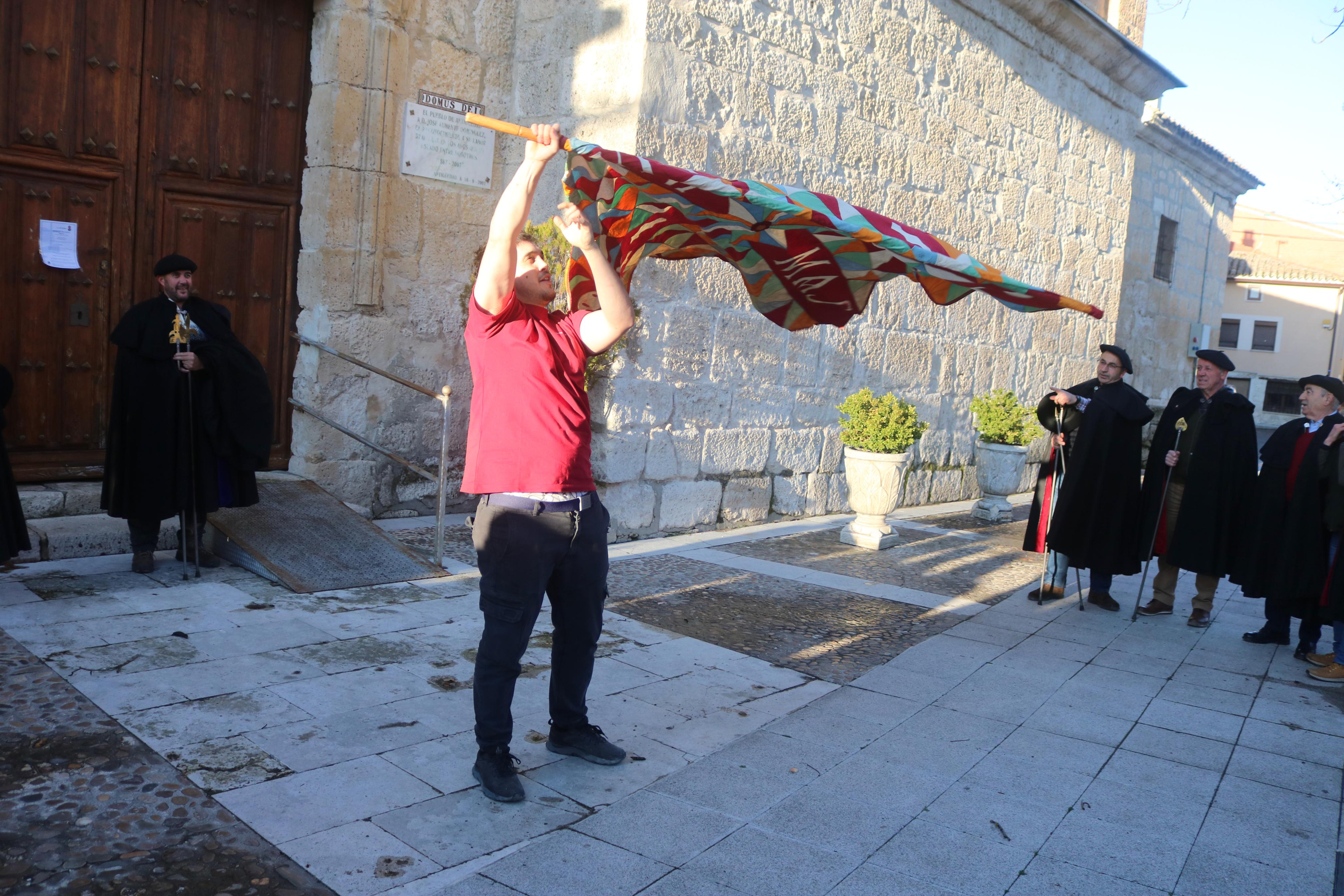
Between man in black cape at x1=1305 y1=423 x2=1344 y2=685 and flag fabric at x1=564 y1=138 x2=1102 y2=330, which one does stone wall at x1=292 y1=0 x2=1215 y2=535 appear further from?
flag fabric at x1=564 y1=138 x2=1102 y2=330

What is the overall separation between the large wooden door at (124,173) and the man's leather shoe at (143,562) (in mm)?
997

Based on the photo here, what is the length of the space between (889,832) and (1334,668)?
3.40m

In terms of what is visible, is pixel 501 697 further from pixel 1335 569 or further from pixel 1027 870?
pixel 1335 569

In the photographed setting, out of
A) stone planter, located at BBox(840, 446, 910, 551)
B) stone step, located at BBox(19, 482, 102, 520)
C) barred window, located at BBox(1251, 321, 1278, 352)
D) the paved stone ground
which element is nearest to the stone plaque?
stone step, located at BBox(19, 482, 102, 520)

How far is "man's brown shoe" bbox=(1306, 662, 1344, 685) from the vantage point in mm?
5059

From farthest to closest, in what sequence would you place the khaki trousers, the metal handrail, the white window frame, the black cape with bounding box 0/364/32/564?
the white window frame
the khaki trousers
the metal handrail
the black cape with bounding box 0/364/32/564

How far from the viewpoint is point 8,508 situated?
457 centimetres

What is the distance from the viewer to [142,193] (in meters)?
5.84

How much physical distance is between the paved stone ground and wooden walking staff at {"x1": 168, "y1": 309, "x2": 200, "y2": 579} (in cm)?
28

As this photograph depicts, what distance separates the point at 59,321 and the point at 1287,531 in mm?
6883

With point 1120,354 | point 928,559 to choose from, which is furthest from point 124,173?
point 1120,354

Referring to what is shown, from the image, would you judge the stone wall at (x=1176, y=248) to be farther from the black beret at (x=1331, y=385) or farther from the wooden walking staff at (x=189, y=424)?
the wooden walking staff at (x=189, y=424)

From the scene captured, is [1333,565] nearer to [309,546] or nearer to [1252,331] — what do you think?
[309,546]

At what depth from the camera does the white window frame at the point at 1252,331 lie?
35.4 m
